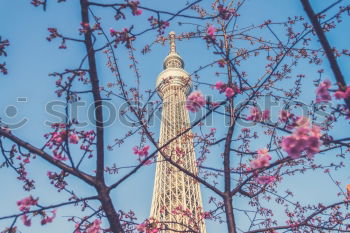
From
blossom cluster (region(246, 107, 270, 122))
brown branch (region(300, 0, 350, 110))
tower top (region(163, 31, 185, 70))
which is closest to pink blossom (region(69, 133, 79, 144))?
blossom cluster (region(246, 107, 270, 122))

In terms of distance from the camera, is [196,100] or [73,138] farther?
[196,100]

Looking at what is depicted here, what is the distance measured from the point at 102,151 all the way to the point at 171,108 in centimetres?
3827

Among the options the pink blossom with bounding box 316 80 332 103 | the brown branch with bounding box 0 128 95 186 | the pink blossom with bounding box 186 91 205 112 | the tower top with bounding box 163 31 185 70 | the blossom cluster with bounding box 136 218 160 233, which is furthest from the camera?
the tower top with bounding box 163 31 185 70

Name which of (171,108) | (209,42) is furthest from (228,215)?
(171,108)

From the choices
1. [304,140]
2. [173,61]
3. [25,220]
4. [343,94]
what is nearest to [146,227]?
[25,220]

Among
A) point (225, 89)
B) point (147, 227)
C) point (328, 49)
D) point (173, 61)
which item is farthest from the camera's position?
point (173, 61)

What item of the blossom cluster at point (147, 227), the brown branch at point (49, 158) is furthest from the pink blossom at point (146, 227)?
the brown branch at point (49, 158)

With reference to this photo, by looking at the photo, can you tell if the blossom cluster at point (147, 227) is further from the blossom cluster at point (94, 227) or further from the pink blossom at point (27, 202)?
the pink blossom at point (27, 202)

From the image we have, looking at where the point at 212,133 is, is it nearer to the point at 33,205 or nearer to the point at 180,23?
the point at 180,23

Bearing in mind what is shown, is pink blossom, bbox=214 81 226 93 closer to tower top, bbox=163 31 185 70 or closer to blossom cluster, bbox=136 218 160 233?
blossom cluster, bbox=136 218 160 233

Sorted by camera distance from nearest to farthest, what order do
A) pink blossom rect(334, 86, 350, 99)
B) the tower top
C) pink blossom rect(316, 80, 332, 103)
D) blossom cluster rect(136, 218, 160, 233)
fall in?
pink blossom rect(334, 86, 350, 99) → pink blossom rect(316, 80, 332, 103) → blossom cluster rect(136, 218, 160, 233) → the tower top

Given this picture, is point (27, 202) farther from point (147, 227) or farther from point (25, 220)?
point (147, 227)

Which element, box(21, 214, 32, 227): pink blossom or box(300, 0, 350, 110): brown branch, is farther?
box(21, 214, 32, 227): pink blossom

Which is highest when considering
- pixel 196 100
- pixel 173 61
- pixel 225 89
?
pixel 173 61
